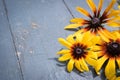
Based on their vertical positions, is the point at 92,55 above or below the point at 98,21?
below

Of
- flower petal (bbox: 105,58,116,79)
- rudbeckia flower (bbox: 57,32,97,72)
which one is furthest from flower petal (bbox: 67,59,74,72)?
flower petal (bbox: 105,58,116,79)

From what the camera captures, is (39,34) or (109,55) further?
(39,34)

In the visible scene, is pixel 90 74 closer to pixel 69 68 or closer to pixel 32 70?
pixel 69 68

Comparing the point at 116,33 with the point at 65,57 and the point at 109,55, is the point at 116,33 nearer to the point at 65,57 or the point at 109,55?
the point at 109,55

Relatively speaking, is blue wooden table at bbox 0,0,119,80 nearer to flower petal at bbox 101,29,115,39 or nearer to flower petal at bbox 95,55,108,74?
flower petal at bbox 95,55,108,74

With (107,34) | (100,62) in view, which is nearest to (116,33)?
(107,34)
